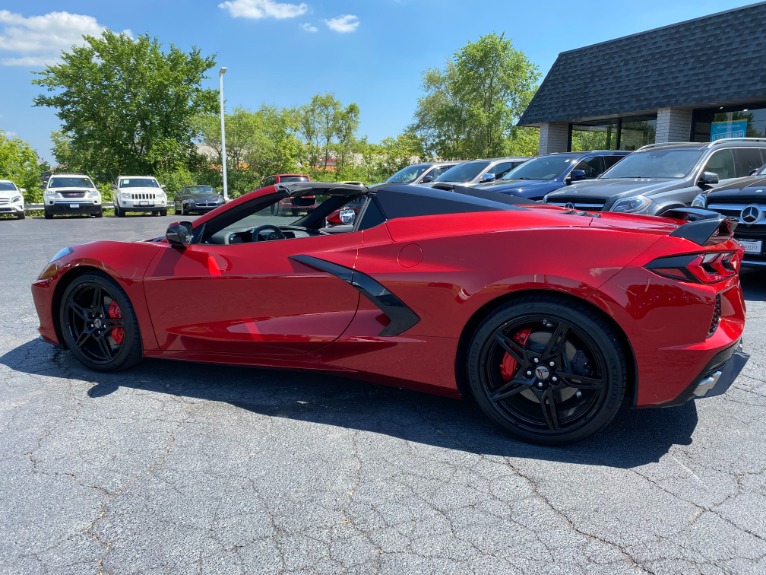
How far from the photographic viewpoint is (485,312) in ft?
9.36

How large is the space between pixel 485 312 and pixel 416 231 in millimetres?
560

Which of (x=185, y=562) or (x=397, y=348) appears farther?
(x=397, y=348)

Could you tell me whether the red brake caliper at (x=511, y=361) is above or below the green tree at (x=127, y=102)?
below

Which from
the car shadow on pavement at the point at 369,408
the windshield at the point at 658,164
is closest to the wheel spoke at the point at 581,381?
the car shadow on pavement at the point at 369,408

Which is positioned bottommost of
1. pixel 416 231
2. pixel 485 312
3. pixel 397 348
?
pixel 397 348

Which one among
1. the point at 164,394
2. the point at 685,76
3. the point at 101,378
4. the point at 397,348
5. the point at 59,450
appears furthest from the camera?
the point at 685,76

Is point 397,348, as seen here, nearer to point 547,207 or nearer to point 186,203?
point 547,207

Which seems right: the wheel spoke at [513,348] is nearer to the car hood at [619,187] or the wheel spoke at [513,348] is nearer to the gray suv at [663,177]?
the gray suv at [663,177]

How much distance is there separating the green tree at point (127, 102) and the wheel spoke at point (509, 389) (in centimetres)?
3813

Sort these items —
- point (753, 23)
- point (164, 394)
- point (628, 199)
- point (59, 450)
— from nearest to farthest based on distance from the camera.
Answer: point (59, 450)
point (164, 394)
point (628, 199)
point (753, 23)

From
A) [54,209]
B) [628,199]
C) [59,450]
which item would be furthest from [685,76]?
[54,209]

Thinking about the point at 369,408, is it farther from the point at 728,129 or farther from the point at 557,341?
the point at 728,129

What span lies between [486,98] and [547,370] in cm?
3661

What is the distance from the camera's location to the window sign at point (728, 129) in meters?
15.1
